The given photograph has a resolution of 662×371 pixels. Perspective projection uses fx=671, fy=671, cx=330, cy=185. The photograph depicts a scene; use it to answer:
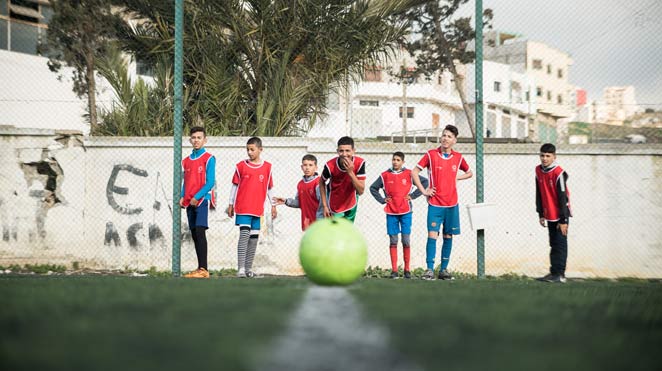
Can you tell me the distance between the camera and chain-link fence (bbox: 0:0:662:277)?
10086 mm

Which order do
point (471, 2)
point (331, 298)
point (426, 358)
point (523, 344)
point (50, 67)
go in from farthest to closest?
point (50, 67) → point (471, 2) → point (331, 298) → point (523, 344) → point (426, 358)

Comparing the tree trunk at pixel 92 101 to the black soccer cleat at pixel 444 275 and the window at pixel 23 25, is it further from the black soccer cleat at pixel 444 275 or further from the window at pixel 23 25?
the window at pixel 23 25

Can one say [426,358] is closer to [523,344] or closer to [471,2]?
[523,344]

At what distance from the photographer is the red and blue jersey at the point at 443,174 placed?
870 cm

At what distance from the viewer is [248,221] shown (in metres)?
8.50

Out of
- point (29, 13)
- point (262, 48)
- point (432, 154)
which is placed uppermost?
point (29, 13)

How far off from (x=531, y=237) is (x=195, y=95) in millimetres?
5763

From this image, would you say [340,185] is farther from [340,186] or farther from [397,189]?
[397,189]

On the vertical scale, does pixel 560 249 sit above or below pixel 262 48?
below

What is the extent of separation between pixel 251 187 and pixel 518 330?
18.4 ft

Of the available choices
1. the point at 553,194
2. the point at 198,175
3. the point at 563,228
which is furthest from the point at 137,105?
the point at 563,228

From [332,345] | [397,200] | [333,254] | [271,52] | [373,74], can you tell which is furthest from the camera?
[373,74]

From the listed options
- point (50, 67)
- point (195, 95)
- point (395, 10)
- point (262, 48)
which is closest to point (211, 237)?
point (195, 95)

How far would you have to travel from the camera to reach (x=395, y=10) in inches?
426
